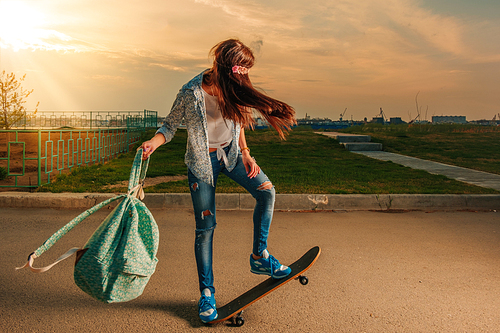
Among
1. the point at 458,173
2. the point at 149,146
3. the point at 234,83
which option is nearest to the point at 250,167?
the point at 234,83

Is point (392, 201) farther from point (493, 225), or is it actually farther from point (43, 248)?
point (43, 248)

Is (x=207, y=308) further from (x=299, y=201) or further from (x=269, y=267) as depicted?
(x=299, y=201)

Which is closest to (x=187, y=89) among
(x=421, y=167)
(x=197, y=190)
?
(x=197, y=190)

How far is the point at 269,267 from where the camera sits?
3053mm

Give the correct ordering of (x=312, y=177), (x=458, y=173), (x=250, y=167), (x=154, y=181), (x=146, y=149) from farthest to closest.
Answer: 1. (x=458, y=173)
2. (x=312, y=177)
3. (x=154, y=181)
4. (x=250, y=167)
5. (x=146, y=149)

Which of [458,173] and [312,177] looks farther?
[458,173]

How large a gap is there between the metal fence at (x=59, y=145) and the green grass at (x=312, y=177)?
56 cm

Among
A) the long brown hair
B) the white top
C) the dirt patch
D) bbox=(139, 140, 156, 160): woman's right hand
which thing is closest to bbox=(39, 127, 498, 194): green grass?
the dirt patch

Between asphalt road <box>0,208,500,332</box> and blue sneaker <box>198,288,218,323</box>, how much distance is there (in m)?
0.08

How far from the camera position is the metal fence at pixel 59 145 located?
29.4 ft

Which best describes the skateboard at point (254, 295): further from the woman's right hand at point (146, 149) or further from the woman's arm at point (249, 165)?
the woman's right hand at point (146, 149)

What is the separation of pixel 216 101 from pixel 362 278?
2.13 meters

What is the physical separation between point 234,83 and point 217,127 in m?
0.33

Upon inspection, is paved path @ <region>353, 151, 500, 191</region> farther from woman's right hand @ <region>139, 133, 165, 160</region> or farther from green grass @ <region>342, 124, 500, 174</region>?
woman's right hand @ <region>139, 133, 165, 160</region>
